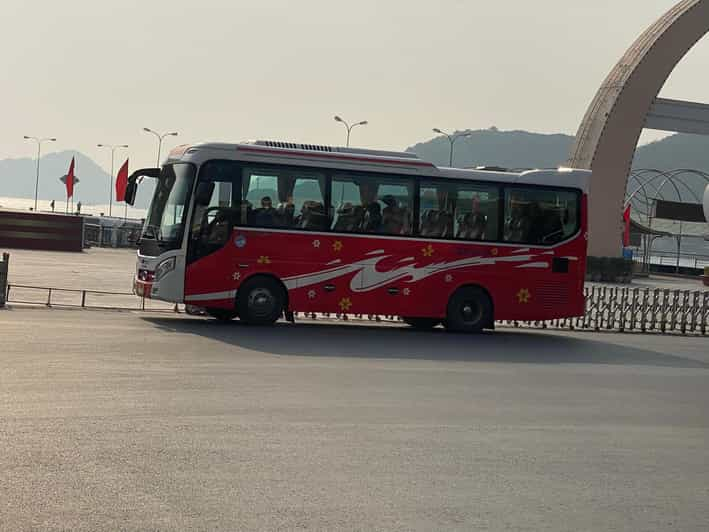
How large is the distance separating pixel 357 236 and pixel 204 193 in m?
2.90

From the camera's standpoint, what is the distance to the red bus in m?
20.7

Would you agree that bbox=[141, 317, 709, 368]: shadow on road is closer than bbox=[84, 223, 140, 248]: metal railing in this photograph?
Yes

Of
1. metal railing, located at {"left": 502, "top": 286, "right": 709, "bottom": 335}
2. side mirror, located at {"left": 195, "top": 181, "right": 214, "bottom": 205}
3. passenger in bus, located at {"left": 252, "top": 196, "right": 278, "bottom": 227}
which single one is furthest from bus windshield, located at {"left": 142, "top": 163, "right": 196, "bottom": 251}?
metal railing, located at {"left": 502, "top": 286, "right": 709, "bottom": 335}

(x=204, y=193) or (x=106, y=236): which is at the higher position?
(x=204, y=193)

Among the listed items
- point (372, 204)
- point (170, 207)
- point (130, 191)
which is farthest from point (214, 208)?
point (372, 204)

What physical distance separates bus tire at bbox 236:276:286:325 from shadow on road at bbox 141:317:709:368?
27 centimetres

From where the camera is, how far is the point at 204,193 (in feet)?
67.6

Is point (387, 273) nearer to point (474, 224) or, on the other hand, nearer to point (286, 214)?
point (474, 224)

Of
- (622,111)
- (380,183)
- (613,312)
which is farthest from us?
(622,111)

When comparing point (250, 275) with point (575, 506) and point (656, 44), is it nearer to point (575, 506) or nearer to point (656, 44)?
point (575, 506)

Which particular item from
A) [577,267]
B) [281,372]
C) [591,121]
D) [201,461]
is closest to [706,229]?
[591,121]

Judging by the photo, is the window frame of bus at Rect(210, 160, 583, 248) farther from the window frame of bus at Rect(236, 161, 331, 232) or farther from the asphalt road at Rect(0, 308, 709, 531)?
the asphalt road at Rect(0, 308, 709, 531)

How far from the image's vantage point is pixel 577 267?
23.1m

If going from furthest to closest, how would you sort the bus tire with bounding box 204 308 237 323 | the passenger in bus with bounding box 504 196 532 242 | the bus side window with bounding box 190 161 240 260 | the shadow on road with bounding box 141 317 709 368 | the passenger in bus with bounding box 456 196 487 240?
the passenger in bus with bounding box 504 196 532 242 < the passenger in bus with bounding box 456 196 487 240 < the bus tire with bounding box 204 308 237 323 < the bus side window with bounding box 190 161 240 260 < the shadow on road with bounding box 141 317 709 368
